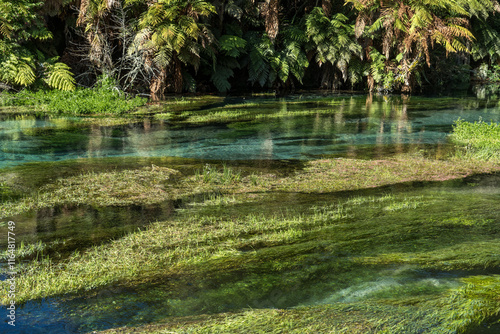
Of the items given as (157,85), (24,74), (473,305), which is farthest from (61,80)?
(473,305)

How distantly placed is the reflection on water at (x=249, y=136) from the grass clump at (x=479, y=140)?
1.18ft

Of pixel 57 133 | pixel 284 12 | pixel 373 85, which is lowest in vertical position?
pixel 57 133

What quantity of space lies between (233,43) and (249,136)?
832cm

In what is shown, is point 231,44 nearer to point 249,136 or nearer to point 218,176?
point 249,136

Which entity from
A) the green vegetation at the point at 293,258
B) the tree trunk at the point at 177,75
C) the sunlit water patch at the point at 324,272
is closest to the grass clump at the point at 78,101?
the tree trunk at the point at 177,75

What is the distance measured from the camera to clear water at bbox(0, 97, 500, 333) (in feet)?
9.66

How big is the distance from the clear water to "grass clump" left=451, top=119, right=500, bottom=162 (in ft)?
1.24

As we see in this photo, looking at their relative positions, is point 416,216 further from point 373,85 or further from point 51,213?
point 373,85

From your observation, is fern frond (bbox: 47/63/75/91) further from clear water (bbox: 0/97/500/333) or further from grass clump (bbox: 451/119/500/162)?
grass clump (bbox: 451/119/500/162)

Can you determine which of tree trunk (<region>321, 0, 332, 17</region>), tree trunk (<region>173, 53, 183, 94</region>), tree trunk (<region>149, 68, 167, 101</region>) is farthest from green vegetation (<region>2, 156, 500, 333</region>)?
tree trunk (<region>321, 0, 332, 17</region>)

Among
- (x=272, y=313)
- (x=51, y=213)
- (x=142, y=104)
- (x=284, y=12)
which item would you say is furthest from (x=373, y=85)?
(x=272, y=313)

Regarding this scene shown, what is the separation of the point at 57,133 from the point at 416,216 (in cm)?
729

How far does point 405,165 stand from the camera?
7004 millimetres

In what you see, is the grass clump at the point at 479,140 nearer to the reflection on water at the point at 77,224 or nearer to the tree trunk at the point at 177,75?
the reflection on water at the point at 77,224
